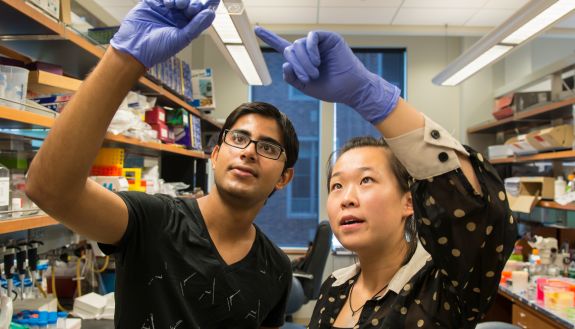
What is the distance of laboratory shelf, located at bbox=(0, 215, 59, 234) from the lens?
4.35ft

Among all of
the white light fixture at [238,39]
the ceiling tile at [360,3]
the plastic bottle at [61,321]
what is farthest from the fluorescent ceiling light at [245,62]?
the plastic bottle at [61,321]

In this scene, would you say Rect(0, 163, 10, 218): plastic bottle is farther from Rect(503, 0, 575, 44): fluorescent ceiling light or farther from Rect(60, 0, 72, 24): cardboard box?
Rect(503, 0, 575, 44): fluorescent ceiling light

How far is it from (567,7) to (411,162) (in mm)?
2436

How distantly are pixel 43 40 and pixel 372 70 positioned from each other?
4330mm

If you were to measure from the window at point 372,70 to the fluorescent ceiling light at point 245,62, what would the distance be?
1687 mm

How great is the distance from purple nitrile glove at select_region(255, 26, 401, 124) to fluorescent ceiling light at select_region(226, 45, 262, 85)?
2324 mm

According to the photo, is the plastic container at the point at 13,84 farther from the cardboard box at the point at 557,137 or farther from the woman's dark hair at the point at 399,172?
the cardboard box at the point at 557,137

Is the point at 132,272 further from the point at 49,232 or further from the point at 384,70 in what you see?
the point at 384,70

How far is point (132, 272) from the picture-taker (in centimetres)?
132

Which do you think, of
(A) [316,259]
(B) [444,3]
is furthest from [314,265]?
(B) [444,3]

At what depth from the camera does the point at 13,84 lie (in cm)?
149

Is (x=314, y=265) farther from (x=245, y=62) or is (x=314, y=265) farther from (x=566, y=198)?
(x=566, y=198)

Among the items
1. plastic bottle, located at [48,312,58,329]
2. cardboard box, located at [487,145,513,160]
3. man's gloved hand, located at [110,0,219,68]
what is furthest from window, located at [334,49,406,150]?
man's gloved hand, located at [110,0,219,68]

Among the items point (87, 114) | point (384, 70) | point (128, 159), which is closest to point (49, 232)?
point (128, 159)
